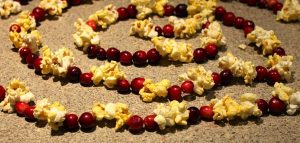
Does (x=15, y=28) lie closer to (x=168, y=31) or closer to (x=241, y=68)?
(x=168, y=31)

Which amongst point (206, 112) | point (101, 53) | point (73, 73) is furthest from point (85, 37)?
point (206, 112)

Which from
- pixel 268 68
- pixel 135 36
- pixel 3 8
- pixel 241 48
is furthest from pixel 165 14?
pixel 3 8

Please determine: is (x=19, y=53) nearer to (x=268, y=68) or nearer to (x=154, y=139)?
(x=154, y=139)

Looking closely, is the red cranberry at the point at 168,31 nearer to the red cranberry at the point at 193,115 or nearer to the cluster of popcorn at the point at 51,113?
the red cranberry at the point at 193,115

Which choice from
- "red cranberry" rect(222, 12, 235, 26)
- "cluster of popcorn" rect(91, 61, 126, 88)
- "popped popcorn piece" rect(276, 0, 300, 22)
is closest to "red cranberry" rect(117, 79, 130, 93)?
"cluster of popcorn" rect(91, 61, 126, 88)

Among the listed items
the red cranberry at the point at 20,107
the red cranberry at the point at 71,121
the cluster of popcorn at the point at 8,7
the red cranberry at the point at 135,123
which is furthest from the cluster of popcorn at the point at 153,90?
the cluster of popcorn at the point at 8,7

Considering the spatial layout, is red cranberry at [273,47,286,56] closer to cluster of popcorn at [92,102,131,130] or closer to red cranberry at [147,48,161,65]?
red cranberry at [147,48,161,65]
